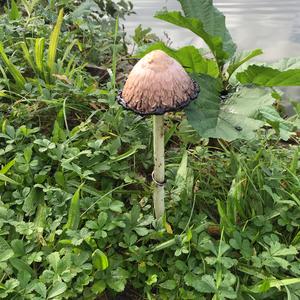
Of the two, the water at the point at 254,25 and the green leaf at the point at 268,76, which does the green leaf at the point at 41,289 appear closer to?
the green leaf at the point at 268,76

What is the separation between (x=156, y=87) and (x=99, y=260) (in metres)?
0.72

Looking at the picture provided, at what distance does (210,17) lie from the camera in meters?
2.15

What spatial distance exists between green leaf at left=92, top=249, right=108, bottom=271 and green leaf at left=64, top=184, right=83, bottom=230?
0.17m

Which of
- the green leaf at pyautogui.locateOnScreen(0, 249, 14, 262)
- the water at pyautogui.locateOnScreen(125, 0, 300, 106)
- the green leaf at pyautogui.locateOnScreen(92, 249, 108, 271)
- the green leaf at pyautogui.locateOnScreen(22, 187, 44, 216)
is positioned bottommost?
the green leaf at pyautogui.locateOnScreen(92, 249, 108, 271)

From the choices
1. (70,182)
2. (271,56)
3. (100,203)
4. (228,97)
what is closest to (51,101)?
(70,182)

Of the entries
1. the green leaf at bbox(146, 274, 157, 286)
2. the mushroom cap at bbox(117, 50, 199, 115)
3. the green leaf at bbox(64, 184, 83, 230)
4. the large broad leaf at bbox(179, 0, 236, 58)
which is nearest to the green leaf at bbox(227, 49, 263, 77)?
the large broad leaf at bbox(179, 0, 236, 58)

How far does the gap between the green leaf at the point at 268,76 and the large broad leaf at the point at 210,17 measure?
6.2 inches

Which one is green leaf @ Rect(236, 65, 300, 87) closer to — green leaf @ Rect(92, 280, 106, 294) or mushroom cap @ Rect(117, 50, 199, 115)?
mushroom cap @ Rect(117, 50, 199, 115)

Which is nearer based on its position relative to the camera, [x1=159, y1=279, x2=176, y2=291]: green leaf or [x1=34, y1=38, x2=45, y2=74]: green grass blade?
[x1=159, y1=279, x2=176, y2=291]: green leaf

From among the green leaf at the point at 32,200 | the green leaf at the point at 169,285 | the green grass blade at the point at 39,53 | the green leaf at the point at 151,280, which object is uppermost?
the green grass blade at the point at 39,53

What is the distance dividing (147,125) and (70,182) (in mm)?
527

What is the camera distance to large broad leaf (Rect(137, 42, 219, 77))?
6.79 feet

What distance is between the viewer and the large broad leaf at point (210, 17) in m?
2.12

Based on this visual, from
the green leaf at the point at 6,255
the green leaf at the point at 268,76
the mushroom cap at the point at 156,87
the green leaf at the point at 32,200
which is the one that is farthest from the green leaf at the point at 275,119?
the green leaf at the point at 6,255
